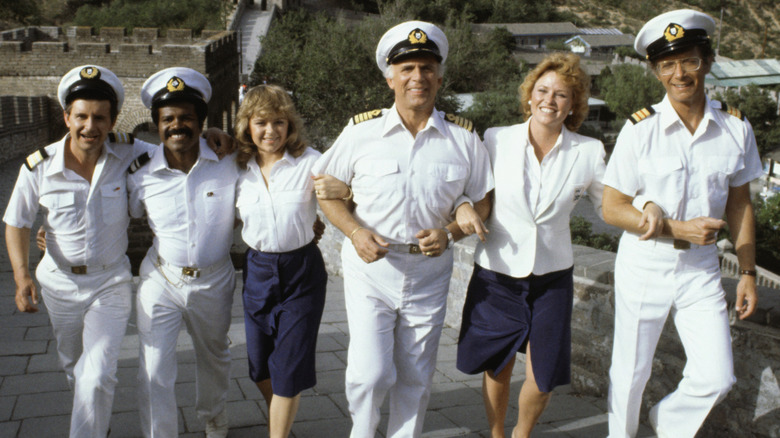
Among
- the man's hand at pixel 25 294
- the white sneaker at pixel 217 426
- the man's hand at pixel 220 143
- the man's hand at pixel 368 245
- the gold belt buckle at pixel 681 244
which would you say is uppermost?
the man's hand at pixel 220 143

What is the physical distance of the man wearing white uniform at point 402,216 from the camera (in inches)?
122

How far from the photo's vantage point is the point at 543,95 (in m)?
3.24

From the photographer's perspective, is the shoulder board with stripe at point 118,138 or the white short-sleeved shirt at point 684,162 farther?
the shoulder board with stripe at point 118,138

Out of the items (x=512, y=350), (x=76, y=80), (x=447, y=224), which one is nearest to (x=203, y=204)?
(x=76, y=80)

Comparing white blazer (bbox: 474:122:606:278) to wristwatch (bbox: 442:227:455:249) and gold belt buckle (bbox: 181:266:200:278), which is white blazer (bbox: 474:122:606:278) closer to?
wristwatch (bbox: 442:227:455:249)

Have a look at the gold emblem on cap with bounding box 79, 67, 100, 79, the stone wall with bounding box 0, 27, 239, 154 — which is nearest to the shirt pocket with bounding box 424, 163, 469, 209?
the gold emblem on cap with bounding box 79, 67, 100, 79

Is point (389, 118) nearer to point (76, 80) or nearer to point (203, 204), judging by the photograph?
point (203, 204)

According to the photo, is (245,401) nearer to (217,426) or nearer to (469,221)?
(217,426)

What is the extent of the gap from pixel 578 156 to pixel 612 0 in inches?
3629

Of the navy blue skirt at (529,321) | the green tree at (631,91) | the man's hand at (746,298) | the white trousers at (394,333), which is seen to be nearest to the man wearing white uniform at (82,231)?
the white trousers at (394,333)

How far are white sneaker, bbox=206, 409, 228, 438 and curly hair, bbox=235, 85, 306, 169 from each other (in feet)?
4.01

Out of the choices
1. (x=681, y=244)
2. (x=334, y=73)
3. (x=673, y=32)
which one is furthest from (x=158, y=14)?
(x=681, y=244)

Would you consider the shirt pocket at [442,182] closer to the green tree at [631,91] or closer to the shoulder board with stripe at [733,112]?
the shoulder board with stripe at [733,112]

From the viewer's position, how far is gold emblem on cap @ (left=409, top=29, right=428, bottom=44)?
3.06 metres
